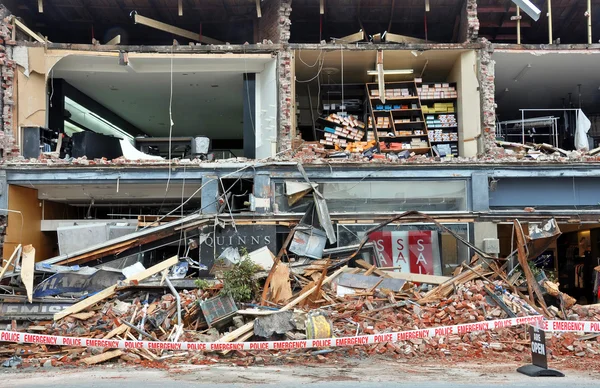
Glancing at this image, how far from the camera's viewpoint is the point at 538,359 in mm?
8133

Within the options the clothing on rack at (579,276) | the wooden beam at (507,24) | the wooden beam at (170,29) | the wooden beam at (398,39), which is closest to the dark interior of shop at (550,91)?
the wooden beam at (507,24)

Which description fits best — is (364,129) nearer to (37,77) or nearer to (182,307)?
(182,307)

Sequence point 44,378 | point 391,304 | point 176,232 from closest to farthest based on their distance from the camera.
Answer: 1. point 44,378
2. point 391,304
3. point 176,232

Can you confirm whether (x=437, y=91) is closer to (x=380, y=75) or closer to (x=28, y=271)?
(x=380, y=75)

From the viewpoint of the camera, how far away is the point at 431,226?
1470 centimetres

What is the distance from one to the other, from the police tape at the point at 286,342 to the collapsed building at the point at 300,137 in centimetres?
428

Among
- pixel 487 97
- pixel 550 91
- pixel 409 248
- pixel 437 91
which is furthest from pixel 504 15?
pixel 409 248

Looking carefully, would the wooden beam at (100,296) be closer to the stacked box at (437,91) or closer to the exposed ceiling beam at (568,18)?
the stacked box at (437,91)

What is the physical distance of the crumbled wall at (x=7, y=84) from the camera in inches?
578

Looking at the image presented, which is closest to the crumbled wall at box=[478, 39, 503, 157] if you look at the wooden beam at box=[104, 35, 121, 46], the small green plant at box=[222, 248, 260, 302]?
the small green plant at box=[222, 248, 260, 302]

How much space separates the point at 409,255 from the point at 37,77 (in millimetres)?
12028

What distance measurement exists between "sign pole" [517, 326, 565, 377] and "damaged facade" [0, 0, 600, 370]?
5072 millimetres

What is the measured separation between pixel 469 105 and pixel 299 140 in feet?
17.0

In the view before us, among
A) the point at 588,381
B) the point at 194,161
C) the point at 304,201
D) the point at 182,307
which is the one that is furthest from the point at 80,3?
the point at 588,381
